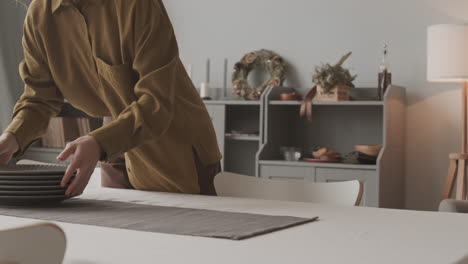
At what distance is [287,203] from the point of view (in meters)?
1.56

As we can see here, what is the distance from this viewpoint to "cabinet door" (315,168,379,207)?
4.20 m

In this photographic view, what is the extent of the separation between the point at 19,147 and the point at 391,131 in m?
2.95

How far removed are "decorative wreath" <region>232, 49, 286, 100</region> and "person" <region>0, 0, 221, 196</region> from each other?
2.88m

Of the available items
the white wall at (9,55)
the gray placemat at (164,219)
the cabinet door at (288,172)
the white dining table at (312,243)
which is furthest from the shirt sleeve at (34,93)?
the white wall at (9,55)

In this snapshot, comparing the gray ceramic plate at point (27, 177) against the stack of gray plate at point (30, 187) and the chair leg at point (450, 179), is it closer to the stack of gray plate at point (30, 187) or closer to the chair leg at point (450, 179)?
the stack of gray plate at point (30, 187)

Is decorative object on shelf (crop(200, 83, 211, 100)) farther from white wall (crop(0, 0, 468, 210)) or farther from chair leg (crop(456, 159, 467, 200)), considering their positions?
chair leg (crop(456, 159, 467, 200))

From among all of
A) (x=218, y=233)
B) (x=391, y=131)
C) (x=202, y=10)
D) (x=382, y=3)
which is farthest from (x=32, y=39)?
(x=202, y=10)

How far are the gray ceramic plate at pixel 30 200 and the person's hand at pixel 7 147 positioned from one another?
0.28m

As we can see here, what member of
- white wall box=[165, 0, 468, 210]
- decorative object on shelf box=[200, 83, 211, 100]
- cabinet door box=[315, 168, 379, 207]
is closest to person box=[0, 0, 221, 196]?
cabinet door box=[315, 168, 379, 207]

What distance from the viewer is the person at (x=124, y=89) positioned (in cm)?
164

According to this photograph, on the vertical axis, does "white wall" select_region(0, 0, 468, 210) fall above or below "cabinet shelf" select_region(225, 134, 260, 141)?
above

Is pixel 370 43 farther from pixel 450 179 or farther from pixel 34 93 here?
pixel 34 93

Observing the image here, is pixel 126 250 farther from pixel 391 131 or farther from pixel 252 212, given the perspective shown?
pixel 391 131

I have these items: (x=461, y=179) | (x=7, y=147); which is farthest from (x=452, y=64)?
(x=7, y=147)
